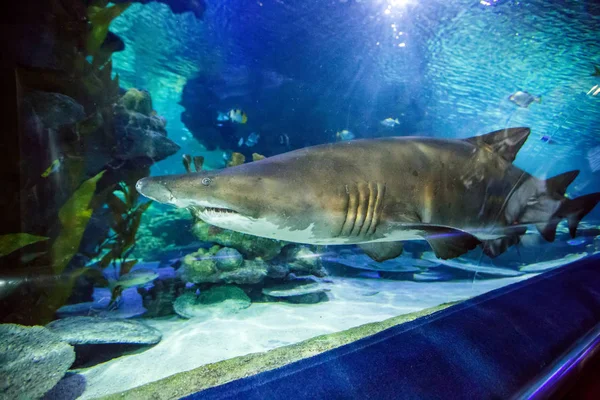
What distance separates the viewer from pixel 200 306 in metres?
4.10

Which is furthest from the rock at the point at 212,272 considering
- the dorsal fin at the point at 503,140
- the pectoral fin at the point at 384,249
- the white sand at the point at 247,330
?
the dorsal fin at the point at 503,140

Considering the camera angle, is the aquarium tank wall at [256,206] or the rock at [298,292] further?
the rock at [298,292]

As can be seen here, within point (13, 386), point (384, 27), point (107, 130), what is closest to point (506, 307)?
point (13, 386)

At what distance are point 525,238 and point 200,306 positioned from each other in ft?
14.8

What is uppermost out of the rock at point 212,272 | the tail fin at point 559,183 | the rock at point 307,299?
the tail fin at point 559,183

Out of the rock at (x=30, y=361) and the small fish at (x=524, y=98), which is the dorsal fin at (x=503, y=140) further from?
the small fish at (x=524, y=98)

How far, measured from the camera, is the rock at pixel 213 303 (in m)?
3.93

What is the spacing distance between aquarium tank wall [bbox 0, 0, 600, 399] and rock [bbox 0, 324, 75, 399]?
1cm

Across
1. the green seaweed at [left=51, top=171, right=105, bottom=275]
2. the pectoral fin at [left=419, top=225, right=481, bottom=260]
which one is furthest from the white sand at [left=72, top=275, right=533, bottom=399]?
the pectoral fin at [left=419, top=225, right=481, bottom=260]

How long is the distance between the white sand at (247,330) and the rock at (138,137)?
3218 mm

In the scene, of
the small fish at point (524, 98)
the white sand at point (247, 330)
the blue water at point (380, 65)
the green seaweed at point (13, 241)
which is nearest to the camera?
the white sand at point (247, 330)

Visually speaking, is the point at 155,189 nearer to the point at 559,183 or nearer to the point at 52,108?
the point at 52,108

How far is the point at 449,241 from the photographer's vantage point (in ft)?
6.21

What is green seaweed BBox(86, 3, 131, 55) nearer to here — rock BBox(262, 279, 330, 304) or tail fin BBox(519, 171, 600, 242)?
rock BBox(262, 279, 330, 304)
